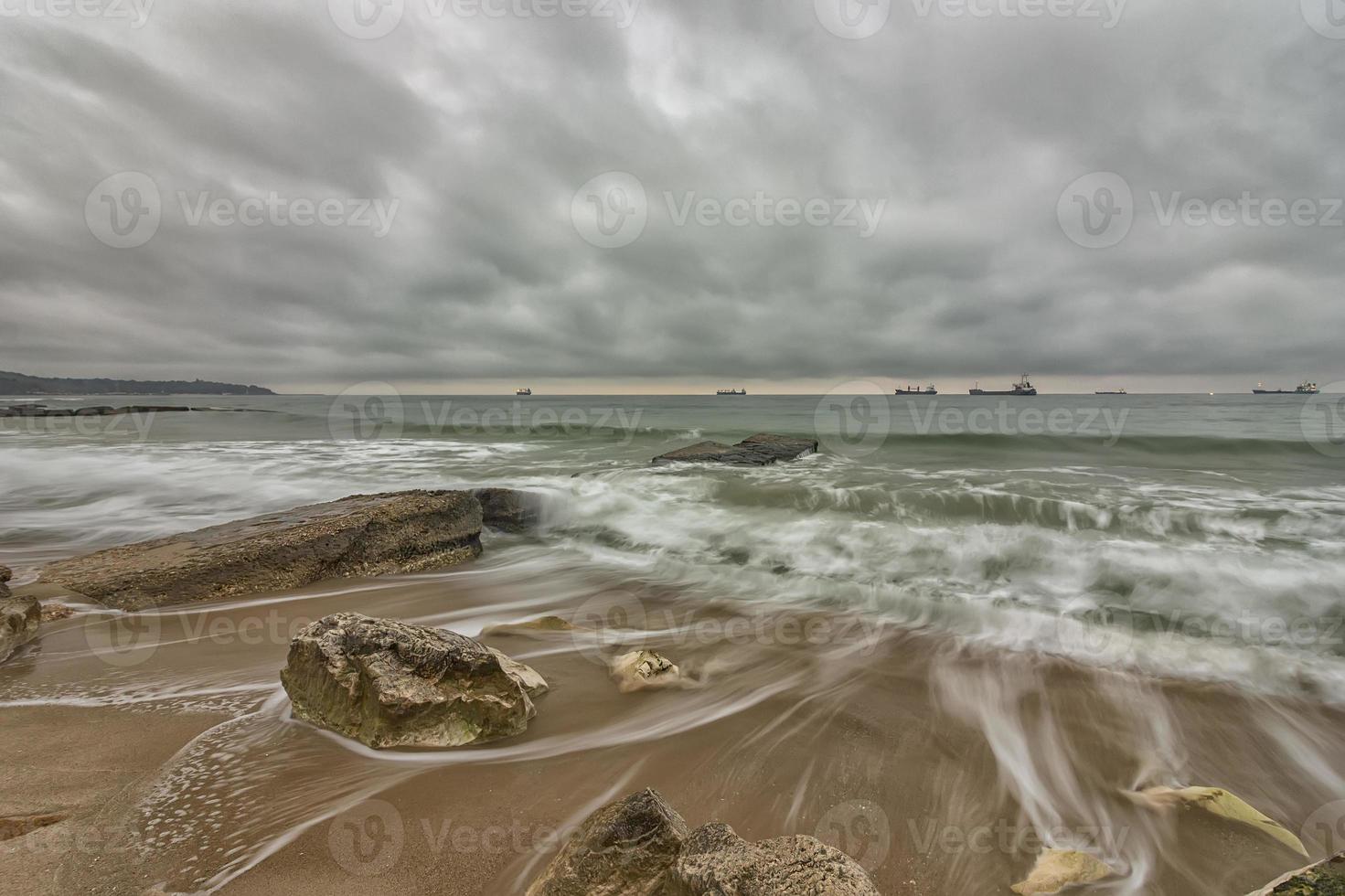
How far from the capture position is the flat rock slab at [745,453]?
1341cm

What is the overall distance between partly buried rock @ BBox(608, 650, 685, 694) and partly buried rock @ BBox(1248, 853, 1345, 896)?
8.56ft

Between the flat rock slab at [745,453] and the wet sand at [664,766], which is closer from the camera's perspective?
the wet sand at [664,766]

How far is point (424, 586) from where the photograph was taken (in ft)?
17.7

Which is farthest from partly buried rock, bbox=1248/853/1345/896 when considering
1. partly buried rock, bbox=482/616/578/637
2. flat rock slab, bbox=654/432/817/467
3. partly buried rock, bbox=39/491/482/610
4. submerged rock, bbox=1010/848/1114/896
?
flat rock slab, bbox=654/432/817/467

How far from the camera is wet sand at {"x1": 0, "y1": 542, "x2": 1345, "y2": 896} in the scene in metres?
2.00

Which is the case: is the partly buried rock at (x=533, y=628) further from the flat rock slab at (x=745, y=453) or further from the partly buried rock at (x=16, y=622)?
the flat rock slab at (x=745, y=453)

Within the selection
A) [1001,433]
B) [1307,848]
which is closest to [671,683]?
[1307,848]

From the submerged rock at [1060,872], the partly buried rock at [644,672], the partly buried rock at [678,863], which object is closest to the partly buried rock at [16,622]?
the partly buried rock at [644,672]

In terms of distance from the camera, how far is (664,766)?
2.67 meters

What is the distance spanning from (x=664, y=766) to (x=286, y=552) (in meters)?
4.30

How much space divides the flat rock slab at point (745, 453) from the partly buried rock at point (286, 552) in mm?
7206

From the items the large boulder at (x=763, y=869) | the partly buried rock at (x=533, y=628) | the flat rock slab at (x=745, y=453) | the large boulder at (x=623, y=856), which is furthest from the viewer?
the flat rock slab at (x=745, y=453)

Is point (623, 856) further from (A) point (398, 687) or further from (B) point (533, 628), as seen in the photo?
(B) point (533, 628)

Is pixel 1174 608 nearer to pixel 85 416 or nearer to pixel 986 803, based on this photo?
pixel 986 803
